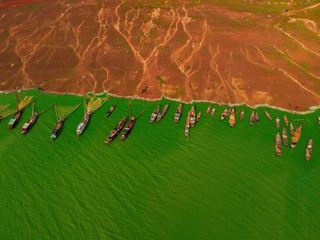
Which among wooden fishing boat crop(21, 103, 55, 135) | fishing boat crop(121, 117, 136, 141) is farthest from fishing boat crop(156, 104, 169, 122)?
wooden fishing boat crop(21, 103, 55, 135)

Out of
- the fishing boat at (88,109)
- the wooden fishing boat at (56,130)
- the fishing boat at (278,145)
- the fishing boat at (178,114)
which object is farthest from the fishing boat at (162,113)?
the fishing boat at (278,145)

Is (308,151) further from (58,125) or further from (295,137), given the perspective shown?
(58,125)

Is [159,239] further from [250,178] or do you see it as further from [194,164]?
[250,178]

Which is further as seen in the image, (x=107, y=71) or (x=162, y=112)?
(x=107, y=71)

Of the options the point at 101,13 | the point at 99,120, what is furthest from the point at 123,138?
the point at 101,13

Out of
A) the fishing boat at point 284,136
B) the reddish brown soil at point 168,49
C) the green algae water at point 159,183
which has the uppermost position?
the reddish brown soil at point 168,49

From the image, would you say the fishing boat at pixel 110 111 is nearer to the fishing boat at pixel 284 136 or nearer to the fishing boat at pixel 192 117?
the fishing boat at pixel 192 117

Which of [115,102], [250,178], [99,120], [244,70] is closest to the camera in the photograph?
[250,178]

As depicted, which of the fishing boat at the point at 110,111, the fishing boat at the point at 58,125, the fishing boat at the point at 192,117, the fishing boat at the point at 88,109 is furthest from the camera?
the fishing boat at the point at 110,111
